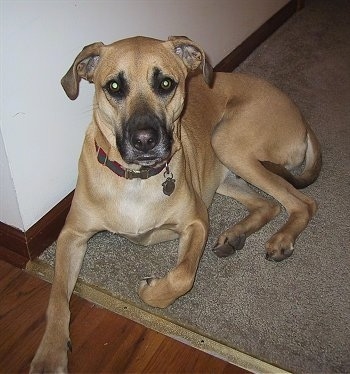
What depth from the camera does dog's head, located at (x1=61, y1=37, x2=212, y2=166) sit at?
6.57 ft

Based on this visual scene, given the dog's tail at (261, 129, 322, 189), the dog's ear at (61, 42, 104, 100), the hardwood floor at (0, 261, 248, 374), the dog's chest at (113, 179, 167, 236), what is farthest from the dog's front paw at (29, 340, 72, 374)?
the dog's tail at (261, 129, 322, 189)

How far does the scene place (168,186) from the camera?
2.30 meters

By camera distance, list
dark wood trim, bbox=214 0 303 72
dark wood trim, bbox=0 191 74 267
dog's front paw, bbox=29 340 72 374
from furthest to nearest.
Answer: dark wood trim, bbox=214 0 303 72 < dark wood trim, bbox=0 191 74 267 < dog's front paw, bbox=29 340 72 374

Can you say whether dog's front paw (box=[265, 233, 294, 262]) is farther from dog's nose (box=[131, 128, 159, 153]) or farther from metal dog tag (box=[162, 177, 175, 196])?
dog's nose (box=[131, 128, 159, 153])

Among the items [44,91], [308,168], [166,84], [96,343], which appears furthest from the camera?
[308,168]

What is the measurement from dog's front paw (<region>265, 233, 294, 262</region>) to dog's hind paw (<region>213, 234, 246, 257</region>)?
14 cm

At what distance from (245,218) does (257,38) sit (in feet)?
6.72

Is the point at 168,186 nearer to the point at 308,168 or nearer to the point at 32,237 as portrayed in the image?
the point at 32,237

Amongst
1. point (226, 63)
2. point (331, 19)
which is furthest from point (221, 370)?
point (331, 19)

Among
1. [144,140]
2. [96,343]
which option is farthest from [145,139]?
[96,343]

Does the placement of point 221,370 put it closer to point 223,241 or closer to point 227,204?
point 223,241

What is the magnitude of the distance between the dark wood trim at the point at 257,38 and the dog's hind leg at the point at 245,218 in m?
1.14

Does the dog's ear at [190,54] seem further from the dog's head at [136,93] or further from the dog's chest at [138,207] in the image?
the dog's chest at [138,207]

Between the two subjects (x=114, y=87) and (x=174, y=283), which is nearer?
(x=114, y=87)
